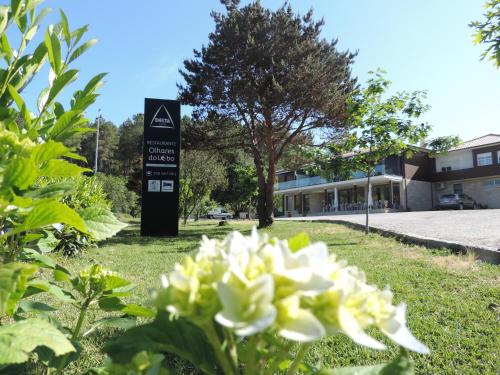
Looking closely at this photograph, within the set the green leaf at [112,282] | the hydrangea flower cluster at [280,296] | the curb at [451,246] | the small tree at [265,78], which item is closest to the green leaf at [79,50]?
the green leaf at [112,282]

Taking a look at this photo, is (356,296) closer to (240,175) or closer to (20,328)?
(20,328)

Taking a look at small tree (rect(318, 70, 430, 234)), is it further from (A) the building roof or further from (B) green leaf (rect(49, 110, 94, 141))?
(A) the building roof

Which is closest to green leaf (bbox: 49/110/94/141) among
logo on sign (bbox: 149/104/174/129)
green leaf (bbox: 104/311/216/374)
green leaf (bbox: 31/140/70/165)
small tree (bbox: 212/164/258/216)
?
green leaf (bbox: 31/140/70/165)

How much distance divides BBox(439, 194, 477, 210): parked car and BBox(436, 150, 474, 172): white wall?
3563 mm

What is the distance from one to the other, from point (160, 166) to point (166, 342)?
12.8 m

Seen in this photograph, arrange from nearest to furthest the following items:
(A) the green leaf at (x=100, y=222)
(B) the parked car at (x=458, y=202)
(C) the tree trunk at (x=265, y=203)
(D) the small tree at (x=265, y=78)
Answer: (A) the green leaf at (x=100, y=222) < (D) the small tree at (x=265, y=78) < (C) the tree trunk at (x=265, y=203) < (B) the parked car at (x=458, y=202)

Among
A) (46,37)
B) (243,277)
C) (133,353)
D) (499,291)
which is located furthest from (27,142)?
(499,291)

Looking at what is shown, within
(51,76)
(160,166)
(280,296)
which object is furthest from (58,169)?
(160,166)

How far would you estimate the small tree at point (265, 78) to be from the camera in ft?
51.0

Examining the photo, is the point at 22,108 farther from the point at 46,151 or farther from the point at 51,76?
the point at 46,151

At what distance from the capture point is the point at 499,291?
487 centimetres

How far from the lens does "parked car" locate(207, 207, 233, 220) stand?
49750 mm

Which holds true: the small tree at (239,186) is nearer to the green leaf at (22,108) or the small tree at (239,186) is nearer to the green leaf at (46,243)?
the green leaf at (46,243)

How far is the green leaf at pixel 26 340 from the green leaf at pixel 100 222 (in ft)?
1.25
